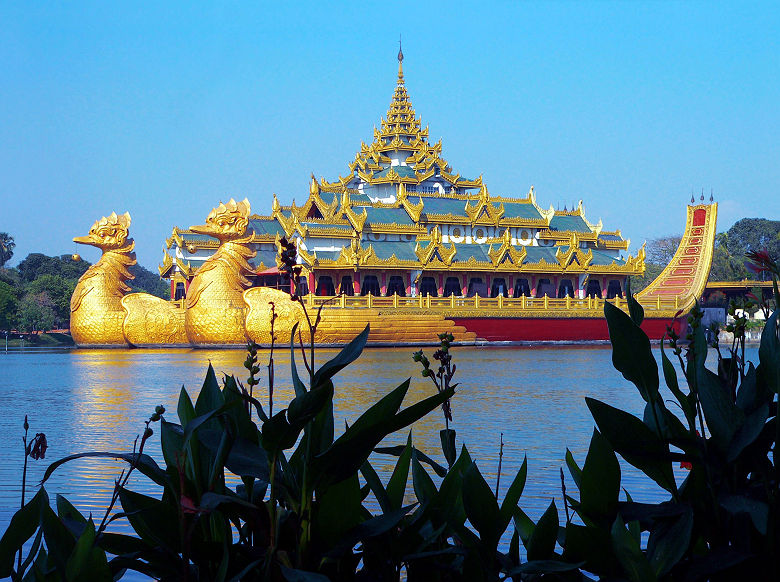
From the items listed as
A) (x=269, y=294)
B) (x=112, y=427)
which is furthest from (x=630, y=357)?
(x=269, y=294)

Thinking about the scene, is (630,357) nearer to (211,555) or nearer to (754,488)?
(754,488)

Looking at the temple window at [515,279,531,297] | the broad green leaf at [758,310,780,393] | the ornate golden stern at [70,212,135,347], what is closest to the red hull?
the temple window at [515,279,531,297]

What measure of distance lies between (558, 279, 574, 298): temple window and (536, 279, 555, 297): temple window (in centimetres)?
29

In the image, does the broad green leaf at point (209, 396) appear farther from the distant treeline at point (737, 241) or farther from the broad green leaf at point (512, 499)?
the distant treeline at point (737, 241)

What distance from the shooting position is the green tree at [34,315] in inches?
1629

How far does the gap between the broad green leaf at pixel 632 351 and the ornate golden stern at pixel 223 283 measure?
25.3m

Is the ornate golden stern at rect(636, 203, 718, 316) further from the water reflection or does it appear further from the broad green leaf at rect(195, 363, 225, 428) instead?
the broad green leaf at rect(195, 363, 225, 428)

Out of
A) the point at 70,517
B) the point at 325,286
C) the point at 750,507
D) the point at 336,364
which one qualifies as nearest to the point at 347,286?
the point at 325,286

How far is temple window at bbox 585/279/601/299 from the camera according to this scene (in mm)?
37531

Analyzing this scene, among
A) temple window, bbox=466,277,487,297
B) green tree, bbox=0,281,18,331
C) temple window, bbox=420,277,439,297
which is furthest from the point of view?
green tree, bbox=0,281,18,331

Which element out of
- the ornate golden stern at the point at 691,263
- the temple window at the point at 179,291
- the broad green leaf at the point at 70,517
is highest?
the ornate golden stern at the point at 691,263

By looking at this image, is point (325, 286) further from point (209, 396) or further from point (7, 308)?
point (209, 396)

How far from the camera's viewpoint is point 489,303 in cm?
3259

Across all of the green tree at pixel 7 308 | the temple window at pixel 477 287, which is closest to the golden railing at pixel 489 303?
the temple window at pixel 477 287
